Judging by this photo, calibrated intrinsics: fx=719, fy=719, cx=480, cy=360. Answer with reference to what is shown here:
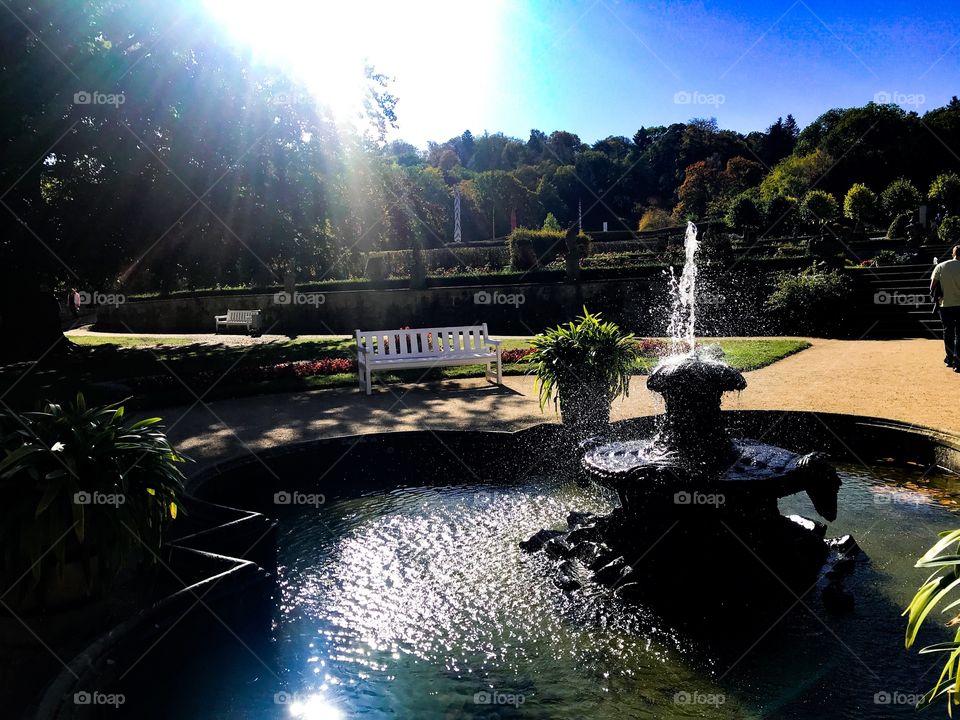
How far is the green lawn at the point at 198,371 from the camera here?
1113 cm

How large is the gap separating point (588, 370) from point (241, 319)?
19.3m

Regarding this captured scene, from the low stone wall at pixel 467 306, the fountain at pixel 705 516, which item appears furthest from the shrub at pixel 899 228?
the fountain at pixel 705 516

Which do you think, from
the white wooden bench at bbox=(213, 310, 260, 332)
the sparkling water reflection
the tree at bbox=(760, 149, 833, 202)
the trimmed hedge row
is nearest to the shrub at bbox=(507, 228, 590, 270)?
the trimmed hedge row

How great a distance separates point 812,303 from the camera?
54.6 ft

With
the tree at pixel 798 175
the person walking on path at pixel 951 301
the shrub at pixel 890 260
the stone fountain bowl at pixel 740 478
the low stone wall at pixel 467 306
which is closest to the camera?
the stone fountain bowl at pixel 740 478

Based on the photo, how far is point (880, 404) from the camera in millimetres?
8500

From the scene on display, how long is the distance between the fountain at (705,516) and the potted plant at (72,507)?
2.58 m

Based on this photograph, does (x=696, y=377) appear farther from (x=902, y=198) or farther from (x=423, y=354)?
(x=902, y=198)

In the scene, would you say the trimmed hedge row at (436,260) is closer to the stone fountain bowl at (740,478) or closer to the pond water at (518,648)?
the pond water at (518,648)

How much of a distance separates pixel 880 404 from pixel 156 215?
1514 cm

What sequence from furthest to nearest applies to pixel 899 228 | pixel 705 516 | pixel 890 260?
pixel 899 228 → pixel 890 260 → pixel 705 516

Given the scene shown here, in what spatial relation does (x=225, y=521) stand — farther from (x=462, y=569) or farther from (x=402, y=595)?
(x=462, y=569)

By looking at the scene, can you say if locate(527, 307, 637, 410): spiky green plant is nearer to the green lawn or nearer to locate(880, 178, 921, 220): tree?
the green lawn

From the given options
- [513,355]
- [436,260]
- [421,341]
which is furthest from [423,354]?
[436,260]
